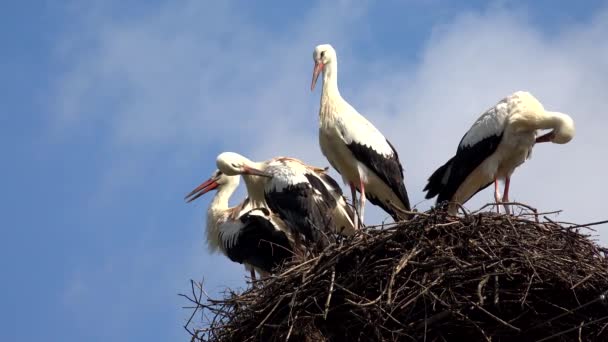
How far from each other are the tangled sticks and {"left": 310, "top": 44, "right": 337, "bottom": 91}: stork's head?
9.69 feet

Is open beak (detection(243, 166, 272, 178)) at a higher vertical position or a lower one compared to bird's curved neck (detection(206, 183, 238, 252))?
lower

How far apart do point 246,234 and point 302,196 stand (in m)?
0.86

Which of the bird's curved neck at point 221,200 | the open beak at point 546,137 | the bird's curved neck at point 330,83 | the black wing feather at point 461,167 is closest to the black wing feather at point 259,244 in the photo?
the bird's curved neck at point 221,200

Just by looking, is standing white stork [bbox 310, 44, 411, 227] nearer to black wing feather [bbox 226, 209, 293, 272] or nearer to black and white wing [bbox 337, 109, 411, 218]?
black and white wing [bbox 337, 109, 411, 218]

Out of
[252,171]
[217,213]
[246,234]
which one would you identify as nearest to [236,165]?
[252,171]

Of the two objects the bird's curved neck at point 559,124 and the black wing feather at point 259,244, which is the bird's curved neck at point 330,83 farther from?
the bird's curved neck at point 559,124

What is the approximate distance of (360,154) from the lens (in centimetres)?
1034

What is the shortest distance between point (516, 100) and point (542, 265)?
116 inches

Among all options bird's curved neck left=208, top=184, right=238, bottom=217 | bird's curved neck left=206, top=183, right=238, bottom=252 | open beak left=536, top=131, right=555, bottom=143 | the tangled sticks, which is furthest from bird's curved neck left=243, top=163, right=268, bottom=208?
the tangled sticks

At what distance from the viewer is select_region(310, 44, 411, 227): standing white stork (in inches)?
408

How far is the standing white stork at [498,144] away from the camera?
33.5ft

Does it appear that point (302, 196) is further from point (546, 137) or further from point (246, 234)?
point (546, 137)

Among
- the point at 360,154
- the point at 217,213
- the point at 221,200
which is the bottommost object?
the point at 360,154

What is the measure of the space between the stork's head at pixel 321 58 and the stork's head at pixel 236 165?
0.81 m
